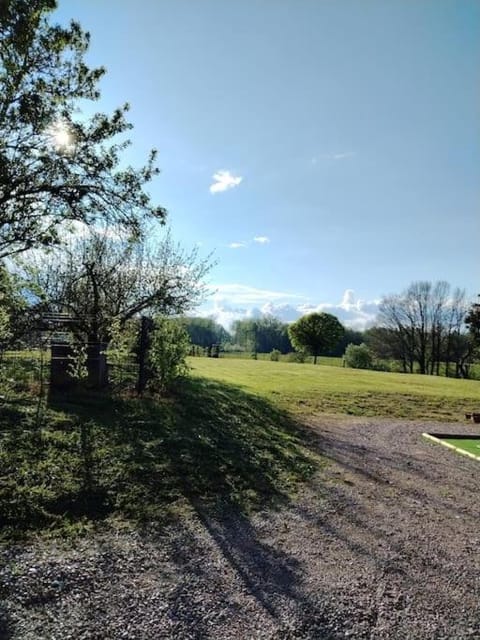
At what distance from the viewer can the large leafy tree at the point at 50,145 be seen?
5.36 m

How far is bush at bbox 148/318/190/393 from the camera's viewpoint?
980cm

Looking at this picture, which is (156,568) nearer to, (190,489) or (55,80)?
(190,489)

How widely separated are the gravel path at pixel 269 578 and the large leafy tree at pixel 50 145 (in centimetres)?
336

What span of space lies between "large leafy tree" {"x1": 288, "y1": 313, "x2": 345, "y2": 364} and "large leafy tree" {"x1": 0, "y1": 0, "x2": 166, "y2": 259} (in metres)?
40.8

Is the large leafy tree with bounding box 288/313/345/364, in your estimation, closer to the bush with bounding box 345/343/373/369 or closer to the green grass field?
the bush with bounding box 345/343/373/369

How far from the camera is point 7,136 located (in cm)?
564

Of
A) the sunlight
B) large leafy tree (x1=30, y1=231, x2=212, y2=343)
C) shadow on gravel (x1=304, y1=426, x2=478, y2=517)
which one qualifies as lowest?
shadow on gravel (x1=304, y1=426, x2=478, y2=517)

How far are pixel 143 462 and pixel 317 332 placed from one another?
138ft

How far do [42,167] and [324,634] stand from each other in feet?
20.9

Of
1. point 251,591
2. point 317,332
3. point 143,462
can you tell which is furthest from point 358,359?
point 251,591

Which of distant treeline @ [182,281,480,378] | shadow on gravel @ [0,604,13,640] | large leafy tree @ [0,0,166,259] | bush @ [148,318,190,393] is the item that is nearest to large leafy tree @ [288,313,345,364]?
distant treeline @ [182,281,480,378]

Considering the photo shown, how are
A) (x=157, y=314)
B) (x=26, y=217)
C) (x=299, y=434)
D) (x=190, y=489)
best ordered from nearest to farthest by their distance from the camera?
(x=190, y=489) < (x=26, y=217) < (x=299, y=434) < (x=157, y=314)

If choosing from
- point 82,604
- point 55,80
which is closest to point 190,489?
point 82,604

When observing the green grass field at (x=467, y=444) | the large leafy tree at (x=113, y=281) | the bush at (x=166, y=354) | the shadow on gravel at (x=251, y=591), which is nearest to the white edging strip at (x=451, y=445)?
the green grass field at (x=467, y=444)
